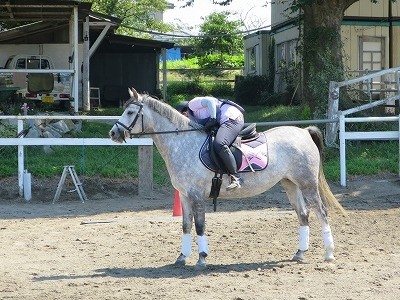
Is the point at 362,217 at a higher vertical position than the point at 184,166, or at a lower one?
lower

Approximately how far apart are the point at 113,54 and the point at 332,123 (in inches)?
839

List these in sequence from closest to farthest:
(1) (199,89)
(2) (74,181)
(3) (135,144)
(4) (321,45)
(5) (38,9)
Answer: (2) (74,181) → (3) (135,144) → (4) (321,45) → (5) (38,9) → (1) (199,89)

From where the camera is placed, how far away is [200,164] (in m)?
9.98

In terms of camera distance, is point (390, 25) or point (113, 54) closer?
point (390, 25)

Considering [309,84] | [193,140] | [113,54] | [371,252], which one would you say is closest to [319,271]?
[371,252]

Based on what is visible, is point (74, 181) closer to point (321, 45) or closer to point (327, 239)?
point (327, 239)

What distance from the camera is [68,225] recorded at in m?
13.0

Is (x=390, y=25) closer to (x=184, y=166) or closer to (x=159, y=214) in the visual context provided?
(x=159, y=214)

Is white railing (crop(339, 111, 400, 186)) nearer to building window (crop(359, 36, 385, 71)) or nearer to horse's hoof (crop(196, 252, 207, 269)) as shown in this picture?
horse's hoof (crop(196, 252, 207, 269))

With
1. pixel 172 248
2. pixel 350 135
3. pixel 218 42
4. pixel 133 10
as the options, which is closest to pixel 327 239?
pixel 172 248

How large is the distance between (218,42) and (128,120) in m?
45.8

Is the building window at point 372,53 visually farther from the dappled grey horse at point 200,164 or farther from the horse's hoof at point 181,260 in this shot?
the horse's hoof at point 181,260

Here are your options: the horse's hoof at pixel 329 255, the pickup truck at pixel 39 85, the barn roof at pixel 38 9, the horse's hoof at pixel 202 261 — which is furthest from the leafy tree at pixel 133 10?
the horse's hoof at pixel 202 261

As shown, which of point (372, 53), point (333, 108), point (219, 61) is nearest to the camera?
point (333, 108)
